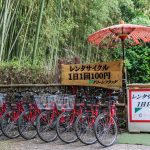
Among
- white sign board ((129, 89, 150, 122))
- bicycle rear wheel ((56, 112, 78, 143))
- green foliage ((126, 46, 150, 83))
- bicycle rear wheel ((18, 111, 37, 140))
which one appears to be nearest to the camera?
bicycle rear wheel ((56, 112, 78, 143))

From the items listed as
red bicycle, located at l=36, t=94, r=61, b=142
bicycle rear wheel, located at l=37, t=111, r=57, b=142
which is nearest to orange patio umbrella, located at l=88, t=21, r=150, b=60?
red bicycle, located at l=36, t=94, r=61, b=142

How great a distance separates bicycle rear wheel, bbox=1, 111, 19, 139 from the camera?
8477mm

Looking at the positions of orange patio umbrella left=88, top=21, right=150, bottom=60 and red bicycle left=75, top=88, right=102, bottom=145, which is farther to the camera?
orange patio umbrella left=88, top=21, right=150, bottom=60

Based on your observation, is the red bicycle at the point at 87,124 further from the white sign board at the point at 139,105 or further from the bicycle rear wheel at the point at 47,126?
the white sign board at the point at 139,105

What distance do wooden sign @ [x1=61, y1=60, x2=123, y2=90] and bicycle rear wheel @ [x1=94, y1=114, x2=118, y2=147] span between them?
149 cm

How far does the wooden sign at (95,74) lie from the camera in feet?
30.8

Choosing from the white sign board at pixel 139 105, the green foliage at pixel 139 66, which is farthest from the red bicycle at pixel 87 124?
the green foliage at pixel 139 66

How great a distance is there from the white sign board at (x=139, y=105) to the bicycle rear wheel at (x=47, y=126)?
1792 millimetres

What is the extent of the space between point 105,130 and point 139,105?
5.01 ft

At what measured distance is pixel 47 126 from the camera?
8266 millimetres

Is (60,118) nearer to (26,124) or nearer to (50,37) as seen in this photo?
(26,124)

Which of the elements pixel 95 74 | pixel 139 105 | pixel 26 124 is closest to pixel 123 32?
pixel 95 74

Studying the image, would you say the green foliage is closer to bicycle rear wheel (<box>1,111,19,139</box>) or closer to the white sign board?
the white sign board

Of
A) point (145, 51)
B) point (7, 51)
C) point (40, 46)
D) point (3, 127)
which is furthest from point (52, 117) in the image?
point (145, 51)
